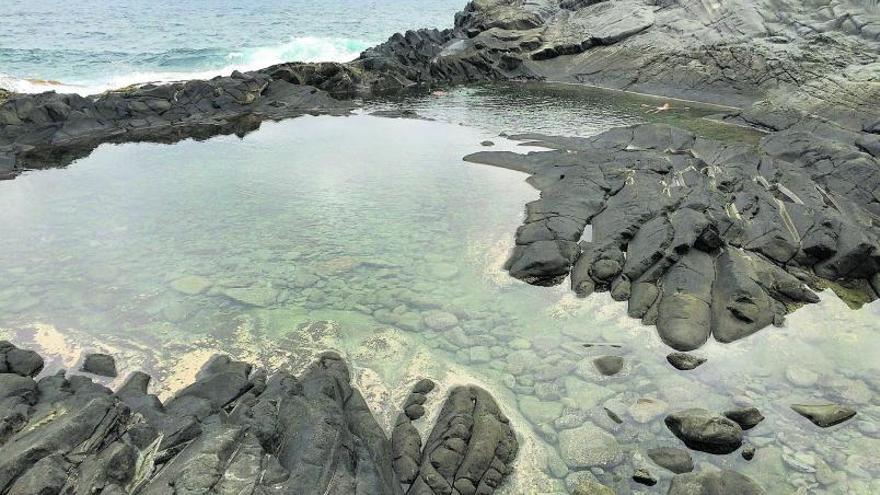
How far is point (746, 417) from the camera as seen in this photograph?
10.0m

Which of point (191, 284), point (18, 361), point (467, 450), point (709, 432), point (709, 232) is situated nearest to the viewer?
point (467, 450)

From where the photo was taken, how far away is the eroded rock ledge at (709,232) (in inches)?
532

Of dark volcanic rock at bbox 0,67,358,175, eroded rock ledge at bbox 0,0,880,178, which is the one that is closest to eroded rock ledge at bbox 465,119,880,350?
eroded rock ledge at bbox 0,0,880,178

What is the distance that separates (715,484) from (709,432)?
1198mm

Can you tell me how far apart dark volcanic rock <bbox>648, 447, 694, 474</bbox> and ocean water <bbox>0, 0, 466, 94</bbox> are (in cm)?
4255

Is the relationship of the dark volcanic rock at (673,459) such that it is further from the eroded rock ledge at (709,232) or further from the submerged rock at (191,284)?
the submerged rock at (191,284)

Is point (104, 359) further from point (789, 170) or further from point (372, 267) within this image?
point (789, 170)

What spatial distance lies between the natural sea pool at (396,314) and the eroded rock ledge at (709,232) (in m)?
0.71

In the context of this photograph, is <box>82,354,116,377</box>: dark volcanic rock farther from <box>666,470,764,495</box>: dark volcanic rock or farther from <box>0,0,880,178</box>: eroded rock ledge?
<box>0,0,880,178</box>: eroded rock ledge

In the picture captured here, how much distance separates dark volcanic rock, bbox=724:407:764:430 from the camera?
1002 cm

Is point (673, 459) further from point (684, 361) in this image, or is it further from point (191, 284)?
point (191, 284)

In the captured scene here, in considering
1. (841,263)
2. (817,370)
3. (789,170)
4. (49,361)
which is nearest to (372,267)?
(49,361)

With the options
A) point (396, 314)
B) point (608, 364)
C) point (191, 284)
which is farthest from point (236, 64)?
point (608, 364)

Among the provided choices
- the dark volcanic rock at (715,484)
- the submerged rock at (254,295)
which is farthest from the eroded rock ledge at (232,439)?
the submerged rock at (254,295)
